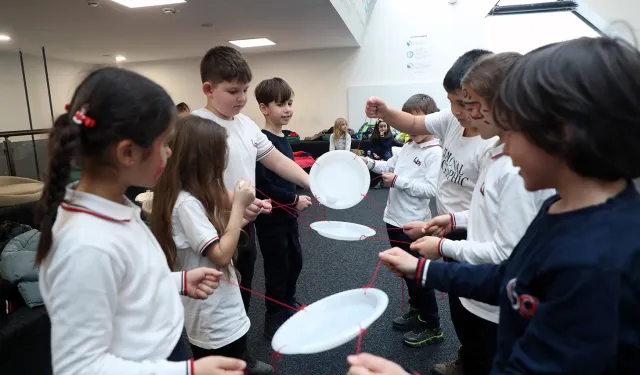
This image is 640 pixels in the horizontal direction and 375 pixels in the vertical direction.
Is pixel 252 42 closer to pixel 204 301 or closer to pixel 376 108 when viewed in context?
pixel 376 108

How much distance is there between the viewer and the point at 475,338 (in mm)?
1388

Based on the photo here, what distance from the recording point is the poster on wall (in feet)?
23.4

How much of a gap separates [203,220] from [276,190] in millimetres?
915

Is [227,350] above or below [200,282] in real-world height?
below

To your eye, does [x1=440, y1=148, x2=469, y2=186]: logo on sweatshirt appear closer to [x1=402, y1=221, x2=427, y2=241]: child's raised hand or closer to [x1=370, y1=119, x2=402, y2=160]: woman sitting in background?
[x1=402, y1=221, x2=427, y2=241]: child's raised hand

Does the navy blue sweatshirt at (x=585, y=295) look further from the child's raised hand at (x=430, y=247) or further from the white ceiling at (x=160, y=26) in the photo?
the white ceiling at (x=160, y=26)

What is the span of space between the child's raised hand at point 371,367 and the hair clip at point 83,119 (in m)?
0.63

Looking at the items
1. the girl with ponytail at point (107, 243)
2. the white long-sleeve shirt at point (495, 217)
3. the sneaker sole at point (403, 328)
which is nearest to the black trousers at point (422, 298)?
the sneaker sole at point (403, 328)

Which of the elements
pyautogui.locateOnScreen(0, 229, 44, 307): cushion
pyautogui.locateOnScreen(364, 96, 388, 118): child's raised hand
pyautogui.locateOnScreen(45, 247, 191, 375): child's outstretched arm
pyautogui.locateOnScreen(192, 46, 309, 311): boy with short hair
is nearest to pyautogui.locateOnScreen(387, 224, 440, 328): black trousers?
pyautogui.locateOnScreen(364, 96, 388, 118): child's raised hand

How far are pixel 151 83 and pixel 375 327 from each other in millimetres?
1936

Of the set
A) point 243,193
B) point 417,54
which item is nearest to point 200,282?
point 243,193

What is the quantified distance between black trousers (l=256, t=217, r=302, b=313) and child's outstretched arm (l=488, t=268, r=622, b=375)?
173 cm

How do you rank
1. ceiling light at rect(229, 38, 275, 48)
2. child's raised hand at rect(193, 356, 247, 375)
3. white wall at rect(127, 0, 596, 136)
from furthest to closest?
white wall at rect(127, 0, 596, 136) < ceiling light at rect(229, 38, 275, 48) < child's raised hand at rect(193, 356, 247, 375)

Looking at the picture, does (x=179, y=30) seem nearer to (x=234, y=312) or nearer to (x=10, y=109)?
(x=10, y=109)
